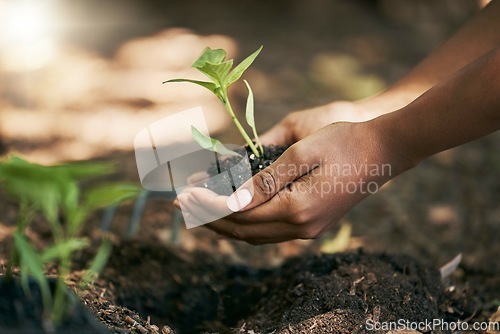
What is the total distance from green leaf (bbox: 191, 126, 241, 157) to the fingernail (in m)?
0.11

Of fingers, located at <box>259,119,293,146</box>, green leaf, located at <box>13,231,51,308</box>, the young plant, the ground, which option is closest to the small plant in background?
green leaf, located at <box>13,231,51,308</box>

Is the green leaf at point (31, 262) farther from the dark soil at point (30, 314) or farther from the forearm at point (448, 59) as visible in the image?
the forearm at point (448, 59)

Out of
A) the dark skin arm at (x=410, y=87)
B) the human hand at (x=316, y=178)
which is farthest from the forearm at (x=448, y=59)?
the human hand at (x=316, y=178)

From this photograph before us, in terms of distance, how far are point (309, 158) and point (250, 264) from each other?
82 centimetres

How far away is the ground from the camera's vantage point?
1.52 metres

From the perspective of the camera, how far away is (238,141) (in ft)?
8.64

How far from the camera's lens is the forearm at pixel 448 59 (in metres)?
1.60

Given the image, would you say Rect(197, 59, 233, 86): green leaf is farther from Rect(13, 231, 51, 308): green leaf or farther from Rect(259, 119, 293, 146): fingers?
Rect(13, 231, 51, 308): green leaf

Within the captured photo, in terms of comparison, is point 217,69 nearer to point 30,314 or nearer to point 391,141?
point 391,141

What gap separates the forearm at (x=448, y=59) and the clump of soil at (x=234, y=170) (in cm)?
41

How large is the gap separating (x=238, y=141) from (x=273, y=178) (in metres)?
1.31

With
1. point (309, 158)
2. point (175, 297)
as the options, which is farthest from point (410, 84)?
point (175, 297)

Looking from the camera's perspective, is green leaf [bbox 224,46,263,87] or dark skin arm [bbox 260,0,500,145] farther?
dark skin arm [bbox 260,0,500,145]

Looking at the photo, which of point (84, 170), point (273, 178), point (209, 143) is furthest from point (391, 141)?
point (84, 170)
